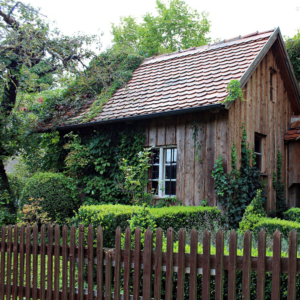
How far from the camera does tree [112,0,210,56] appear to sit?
31.7 meters

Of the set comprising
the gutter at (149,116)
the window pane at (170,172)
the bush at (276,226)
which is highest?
the gutter at (149,116)

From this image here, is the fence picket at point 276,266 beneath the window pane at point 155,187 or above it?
beneath

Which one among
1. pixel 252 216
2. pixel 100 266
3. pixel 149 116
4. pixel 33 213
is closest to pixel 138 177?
pixel 149 116

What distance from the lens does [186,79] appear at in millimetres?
10219

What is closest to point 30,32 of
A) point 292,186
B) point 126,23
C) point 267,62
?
point 267,62

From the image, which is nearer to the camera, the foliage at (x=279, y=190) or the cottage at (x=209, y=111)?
the cottage at (x=209, y=111)

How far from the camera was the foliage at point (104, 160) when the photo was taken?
9.97m

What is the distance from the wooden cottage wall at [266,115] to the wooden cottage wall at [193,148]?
0.33 m

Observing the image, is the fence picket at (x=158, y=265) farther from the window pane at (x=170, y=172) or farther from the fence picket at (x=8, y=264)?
the window pane at (x=170, y=172)

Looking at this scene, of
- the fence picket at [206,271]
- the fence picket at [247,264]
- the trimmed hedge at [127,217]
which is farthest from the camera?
the trimmed hedge at [127,217]

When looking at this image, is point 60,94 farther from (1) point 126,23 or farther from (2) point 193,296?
(1) point 126,23

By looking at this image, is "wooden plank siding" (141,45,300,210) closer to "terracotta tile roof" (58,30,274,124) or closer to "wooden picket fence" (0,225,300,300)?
"terracotta tile roof" (58,30,274,124)

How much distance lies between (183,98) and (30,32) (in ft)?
14.9

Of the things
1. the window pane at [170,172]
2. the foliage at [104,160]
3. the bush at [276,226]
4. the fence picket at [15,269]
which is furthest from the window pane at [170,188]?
the fence picket at [15,269]
